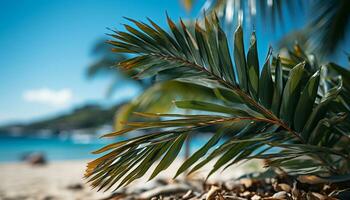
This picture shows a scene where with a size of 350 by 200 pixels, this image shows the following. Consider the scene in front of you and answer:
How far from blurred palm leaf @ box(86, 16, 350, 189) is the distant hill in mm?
44273

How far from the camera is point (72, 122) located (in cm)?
5691

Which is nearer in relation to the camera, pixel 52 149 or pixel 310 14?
pixel 310 14

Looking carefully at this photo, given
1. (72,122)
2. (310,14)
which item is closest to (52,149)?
(72,122)

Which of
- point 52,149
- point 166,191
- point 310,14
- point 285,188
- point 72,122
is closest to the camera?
point 285,188

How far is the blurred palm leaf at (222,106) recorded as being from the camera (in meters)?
0.96

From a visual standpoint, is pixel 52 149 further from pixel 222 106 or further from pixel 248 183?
pixel 222 106

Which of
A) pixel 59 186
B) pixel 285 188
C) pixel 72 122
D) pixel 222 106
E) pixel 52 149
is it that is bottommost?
pixel 285 188

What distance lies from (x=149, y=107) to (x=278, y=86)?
12.9 ft

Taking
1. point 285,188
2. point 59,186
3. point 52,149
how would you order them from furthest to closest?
1. point 52,149
2. point 59,186
3. point 285,188

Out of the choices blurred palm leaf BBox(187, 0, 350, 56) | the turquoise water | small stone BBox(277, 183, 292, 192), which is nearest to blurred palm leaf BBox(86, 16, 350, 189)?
small stone BBox(277, 183, 292, 192)

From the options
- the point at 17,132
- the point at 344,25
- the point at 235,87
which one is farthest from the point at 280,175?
the point at 17,132

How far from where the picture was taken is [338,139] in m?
1.23

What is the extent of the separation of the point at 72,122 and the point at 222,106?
59.2 meters

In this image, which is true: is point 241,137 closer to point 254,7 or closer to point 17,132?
point 254,7
